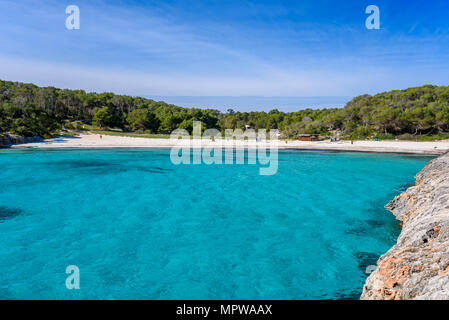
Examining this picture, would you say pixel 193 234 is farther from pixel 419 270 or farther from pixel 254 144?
pixel 254 144

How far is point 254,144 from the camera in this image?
37062 millimetres

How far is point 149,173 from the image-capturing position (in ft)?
63.0

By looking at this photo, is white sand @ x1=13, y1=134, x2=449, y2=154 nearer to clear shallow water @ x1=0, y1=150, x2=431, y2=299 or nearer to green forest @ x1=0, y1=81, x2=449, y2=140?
green forest @ x1=0, y1=81, x2=449, y2=140

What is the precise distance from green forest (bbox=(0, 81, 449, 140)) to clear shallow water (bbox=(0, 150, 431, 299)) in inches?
992

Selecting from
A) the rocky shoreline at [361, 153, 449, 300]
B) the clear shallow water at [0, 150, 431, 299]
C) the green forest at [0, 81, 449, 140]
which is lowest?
the clear shallow water at [0, 150, 431, 299]

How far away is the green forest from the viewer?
1451 inches

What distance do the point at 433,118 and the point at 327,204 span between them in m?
35.2

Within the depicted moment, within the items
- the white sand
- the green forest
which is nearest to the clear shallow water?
the white sand

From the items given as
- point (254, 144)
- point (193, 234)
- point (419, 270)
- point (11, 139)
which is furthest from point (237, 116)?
point (419, 270)

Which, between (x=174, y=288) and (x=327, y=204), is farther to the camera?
(x=327, y=204)

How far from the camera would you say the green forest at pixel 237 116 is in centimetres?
3684

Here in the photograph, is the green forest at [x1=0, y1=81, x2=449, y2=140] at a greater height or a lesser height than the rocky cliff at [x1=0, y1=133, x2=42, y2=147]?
greater
